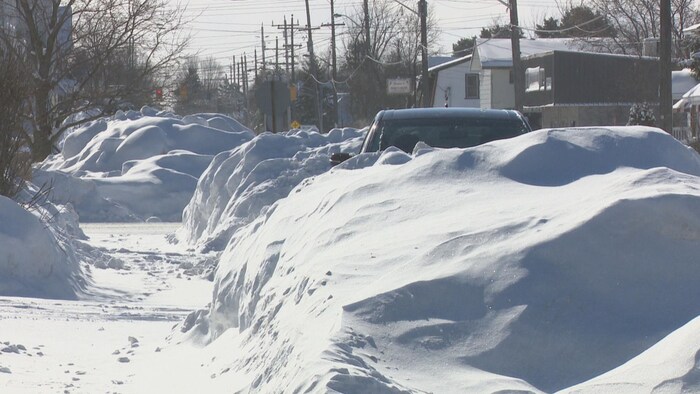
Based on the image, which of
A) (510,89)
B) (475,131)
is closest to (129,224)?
(475,131)

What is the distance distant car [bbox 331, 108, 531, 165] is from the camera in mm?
11648

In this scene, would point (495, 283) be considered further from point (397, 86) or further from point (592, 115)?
point (592, 115)

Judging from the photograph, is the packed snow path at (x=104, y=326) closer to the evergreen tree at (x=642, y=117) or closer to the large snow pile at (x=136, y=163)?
the large snow pile at (x=136, y=163)

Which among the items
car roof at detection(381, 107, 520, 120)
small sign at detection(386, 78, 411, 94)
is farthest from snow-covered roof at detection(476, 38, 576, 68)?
car roof at detection(381, 107, 520, 120)

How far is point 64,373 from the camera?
7.55m

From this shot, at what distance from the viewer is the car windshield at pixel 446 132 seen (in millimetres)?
11641

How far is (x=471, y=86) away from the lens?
2972 inches

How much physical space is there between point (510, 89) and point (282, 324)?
6258 centimetres

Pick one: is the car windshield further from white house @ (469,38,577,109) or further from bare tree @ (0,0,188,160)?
white house @ (469,38,577,109)

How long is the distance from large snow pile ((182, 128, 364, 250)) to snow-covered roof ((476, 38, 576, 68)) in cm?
4494

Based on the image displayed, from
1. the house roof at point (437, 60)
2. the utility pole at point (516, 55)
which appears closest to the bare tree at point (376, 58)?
the house roof at point (437, 60)

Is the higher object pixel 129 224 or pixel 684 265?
pixel 684 265

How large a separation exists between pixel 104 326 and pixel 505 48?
198 feet

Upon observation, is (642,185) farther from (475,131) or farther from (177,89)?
(177,89)
